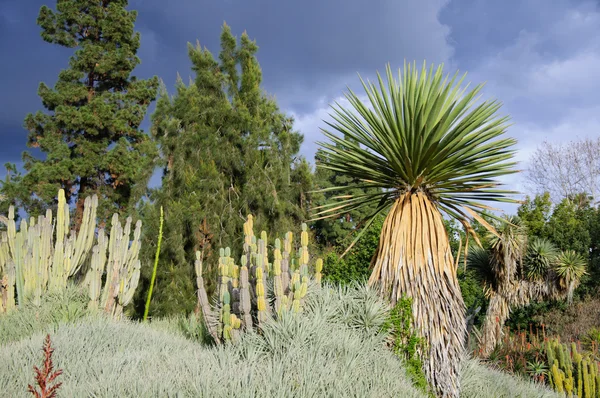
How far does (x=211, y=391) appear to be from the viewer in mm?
2918

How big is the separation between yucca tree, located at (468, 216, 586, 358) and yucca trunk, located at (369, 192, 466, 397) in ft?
23.7

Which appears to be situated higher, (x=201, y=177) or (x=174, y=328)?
(x=201, y=177)

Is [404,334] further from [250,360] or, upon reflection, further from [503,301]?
[503,301]

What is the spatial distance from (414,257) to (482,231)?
16766mm

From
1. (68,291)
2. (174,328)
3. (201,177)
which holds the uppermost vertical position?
(201,177)

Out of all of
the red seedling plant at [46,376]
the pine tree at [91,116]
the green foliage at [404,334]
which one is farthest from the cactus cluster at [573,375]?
the pine tree at [91,116]

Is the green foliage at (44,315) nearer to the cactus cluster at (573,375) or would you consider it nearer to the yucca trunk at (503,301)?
the cactus cluster at (573,375)

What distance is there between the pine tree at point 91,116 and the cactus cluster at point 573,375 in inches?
465

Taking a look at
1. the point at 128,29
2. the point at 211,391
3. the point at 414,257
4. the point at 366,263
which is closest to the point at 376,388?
the point at 211,391

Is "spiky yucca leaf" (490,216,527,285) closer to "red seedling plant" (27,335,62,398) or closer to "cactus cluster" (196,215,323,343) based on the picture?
"cactus cluster" (196,215,323,343)

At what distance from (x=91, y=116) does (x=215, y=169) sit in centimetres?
671

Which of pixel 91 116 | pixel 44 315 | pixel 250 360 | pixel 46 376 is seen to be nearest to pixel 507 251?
pixel 250 360

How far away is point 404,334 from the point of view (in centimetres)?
479

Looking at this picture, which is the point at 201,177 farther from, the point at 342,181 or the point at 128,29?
the point at 342,181
